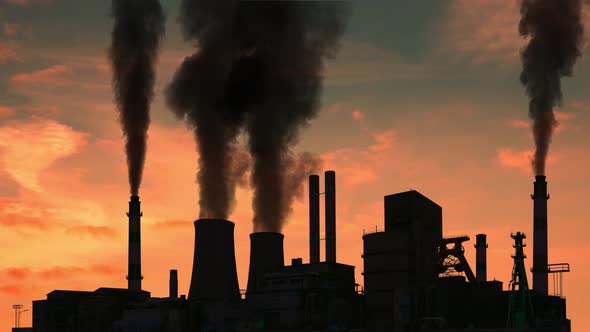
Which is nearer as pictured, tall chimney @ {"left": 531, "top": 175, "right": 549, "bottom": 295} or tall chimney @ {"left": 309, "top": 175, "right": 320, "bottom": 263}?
tall chimney @ {"left": 531, "top": 175, "right": 549, "bottom": 295}

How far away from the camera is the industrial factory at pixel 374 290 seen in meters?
84.9

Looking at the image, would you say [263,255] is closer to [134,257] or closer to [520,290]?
[134,257]

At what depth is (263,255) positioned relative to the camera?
9694cm

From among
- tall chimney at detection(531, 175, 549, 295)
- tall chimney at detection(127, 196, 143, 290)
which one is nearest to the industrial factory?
tall chimney at detection(531, 175, 549, 295)

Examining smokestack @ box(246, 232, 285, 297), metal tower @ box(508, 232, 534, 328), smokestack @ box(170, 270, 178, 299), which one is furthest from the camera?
smokestack @ box(170, 270, 178, 299)

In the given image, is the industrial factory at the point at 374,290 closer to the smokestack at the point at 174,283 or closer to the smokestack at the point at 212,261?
the smokestack at the point at 212,261

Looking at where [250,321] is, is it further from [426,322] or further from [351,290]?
[426,322]

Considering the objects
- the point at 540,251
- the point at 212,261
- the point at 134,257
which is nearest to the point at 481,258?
the point at 540,251

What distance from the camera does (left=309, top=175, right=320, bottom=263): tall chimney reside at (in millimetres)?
100188

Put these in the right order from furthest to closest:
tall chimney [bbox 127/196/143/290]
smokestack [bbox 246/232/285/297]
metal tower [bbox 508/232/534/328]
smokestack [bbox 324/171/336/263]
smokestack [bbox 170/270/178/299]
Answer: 1. smokestack [bbox 170/270/178/299]
2. tall chimney [bbox 127/196/143/290]
3. smokestack [bbox 324/171/336/263]
4. smokestack [bbox 246/232/285/297]
5. metal tower [bbox 508/232/534/328]

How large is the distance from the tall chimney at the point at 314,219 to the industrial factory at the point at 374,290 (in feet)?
10.1

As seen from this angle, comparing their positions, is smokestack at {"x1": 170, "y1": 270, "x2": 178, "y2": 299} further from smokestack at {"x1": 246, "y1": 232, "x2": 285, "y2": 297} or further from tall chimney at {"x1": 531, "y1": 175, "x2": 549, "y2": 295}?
tall chimney at {"x1": 531, "y1": 175, "x2": 549, "y2": 295}

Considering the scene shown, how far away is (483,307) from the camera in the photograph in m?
89.4

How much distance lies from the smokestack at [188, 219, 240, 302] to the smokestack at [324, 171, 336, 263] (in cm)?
1360
